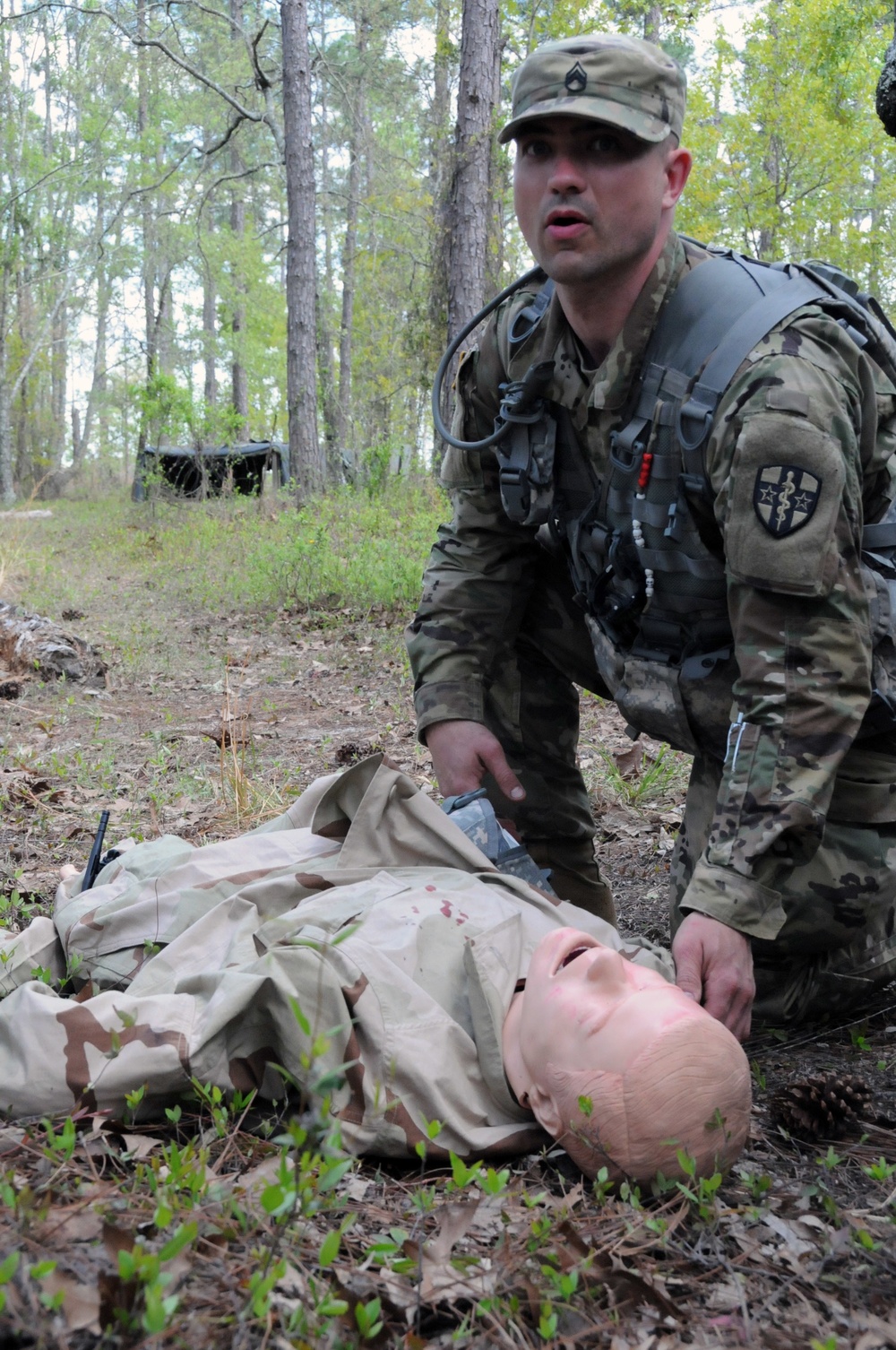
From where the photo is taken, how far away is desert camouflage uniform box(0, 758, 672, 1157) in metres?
1.85

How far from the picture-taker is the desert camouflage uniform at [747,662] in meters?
2.11

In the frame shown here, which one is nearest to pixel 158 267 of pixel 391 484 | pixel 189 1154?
pixel 391 484

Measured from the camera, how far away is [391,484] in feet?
36.7

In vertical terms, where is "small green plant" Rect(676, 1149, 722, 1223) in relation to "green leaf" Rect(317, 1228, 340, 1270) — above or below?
below

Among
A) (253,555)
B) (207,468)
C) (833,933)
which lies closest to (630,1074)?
(833,933)

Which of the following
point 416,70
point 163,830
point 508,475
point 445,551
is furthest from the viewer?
point 416,70

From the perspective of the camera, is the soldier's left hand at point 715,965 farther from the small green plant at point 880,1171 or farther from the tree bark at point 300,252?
the tree bark at point 300,252

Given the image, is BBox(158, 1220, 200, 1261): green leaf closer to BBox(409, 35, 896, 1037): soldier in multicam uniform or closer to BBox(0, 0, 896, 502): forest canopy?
BBox(409, 35, 896, 1037): soldier in multicam uniform

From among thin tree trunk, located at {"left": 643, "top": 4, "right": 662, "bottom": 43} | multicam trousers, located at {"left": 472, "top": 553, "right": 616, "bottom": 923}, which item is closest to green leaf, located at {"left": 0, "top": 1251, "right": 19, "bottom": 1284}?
multicam trousers, located at {"left": 472, "top": 553, "right": 616, "bottom": 923}

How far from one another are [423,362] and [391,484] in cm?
139

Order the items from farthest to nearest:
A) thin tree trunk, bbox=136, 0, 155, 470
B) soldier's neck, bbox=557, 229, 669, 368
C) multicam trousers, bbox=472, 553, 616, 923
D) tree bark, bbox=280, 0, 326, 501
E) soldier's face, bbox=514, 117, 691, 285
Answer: thin tree trunk, bbox=136, 0, 155, 470 → tree bark, bbox=280, 0, 326, 501 → multicam trousers, bbox=472, 553, 616, 923 → soldier's neck, bbox=557, 229, 669, 368 → soldier's face, bbox=514, 117, 691, 285

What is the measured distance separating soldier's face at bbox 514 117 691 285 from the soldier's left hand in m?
1.49

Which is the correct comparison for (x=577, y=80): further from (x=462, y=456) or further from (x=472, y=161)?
(x=472, y=161)

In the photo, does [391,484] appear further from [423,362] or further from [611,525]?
[611,525]
